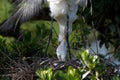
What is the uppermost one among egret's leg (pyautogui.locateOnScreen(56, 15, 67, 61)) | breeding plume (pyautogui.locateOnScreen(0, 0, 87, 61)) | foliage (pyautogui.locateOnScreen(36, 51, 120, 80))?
breeding plume (pyautogui.locateOnScreen(0, 0, 87, 61))

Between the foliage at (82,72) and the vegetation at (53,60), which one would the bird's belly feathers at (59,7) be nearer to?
the vegetation at (53,60)

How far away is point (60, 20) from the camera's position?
3393 millimetres

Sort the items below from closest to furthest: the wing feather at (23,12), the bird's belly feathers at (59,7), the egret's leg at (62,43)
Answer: the bird's belly feathers at (59,7)
the egret's leg at (62,43)
the wing feather at (23,12)

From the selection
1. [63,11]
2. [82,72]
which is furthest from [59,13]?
[82,72]

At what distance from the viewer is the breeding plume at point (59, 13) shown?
10.8 feet

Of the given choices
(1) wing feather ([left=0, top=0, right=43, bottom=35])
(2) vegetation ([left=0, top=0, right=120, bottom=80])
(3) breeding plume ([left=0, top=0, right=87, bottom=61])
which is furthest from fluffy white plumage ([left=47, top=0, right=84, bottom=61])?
(1) wing feather ([left=0, top=0, right=43, bottom=35])

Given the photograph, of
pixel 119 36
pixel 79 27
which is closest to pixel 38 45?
pixel 79 27

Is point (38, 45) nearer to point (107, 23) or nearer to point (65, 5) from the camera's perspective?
point (65, 5)

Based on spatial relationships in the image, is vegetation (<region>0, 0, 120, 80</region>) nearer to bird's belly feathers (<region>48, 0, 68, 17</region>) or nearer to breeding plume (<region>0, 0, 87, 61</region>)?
breeding plume (<region>0, 0, 87, 61</region>)

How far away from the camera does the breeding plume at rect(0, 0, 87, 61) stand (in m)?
3.30

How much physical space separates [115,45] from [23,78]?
165 centimetres

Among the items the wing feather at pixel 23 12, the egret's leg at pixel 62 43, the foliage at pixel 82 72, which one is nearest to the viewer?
the foliage at pixel 82 72

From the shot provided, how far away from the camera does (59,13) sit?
3.31m

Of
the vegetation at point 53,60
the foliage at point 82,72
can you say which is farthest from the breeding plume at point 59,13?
the foliage at point 82,72
